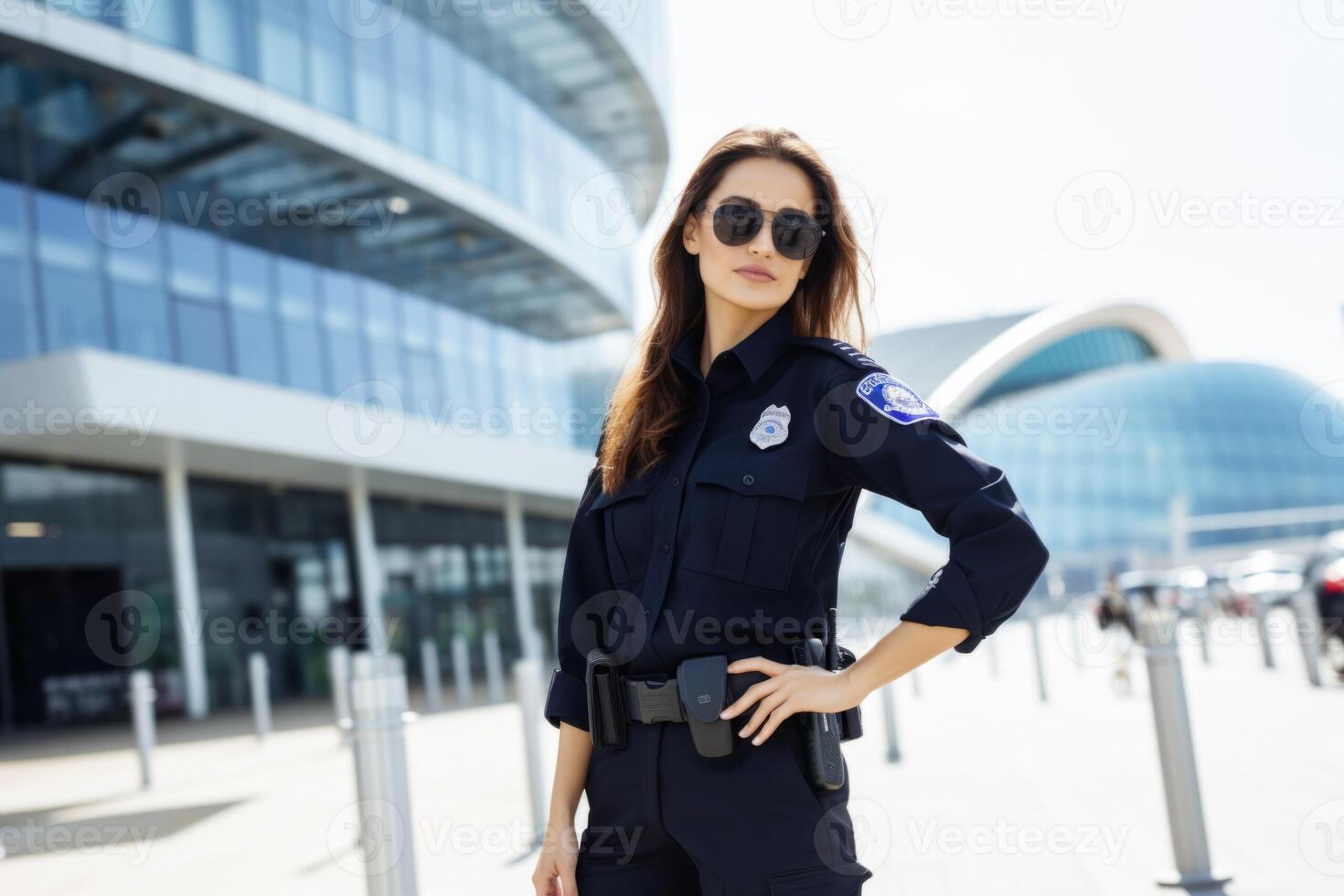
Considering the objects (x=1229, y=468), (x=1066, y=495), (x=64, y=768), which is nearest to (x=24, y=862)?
(x=64, y=768)

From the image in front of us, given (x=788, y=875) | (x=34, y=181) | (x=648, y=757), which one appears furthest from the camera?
(x=34, y=181)

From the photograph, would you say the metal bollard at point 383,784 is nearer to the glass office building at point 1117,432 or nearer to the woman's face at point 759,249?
the woman's face at point 759,249

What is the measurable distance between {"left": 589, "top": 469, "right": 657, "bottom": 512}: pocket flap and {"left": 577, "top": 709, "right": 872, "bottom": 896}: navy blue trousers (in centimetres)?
44

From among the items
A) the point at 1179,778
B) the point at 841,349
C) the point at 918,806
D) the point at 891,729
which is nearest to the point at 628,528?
the point at 841,349

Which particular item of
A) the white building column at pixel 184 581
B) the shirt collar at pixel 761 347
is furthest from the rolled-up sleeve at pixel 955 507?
the white building column at pixel 184 581

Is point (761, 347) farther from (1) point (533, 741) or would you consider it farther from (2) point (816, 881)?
(1) point (533, 741)

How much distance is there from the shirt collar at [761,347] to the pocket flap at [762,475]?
0.67 ft

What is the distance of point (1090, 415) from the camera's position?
6312cm

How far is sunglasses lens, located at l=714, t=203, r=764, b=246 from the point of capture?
2260mm

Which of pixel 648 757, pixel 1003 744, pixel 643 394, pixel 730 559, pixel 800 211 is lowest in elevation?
pixel 1003 744

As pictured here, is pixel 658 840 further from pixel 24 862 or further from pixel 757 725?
pixel 24 862

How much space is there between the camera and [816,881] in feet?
6.15

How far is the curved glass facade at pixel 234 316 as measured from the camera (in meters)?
16.8

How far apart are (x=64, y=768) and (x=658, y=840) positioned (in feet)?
40.0
